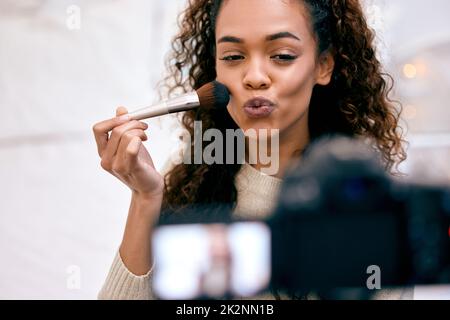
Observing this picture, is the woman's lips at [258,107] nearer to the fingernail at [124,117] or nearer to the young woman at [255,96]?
the young woman at [255,96]

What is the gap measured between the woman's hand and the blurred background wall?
0.23 ft

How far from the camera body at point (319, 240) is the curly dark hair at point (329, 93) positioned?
29mm

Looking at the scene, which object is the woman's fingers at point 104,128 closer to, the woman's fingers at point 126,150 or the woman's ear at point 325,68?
the woman's fingers at point 126,150

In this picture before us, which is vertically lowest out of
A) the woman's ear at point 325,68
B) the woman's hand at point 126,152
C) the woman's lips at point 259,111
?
the woman's hand at point 126,152

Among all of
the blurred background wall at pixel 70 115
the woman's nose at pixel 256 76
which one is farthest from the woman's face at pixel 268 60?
the blurred background wall at pixel 70 115

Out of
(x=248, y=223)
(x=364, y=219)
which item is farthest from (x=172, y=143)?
(x=364, y=219)

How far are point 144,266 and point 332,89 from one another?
0.31 meters

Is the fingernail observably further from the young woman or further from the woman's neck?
the woman's neck

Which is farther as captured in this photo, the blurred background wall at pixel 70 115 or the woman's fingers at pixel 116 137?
the blurred background wall at pixel 70 115

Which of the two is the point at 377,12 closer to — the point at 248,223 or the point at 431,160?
the point at 431,160

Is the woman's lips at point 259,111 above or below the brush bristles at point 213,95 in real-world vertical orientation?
below

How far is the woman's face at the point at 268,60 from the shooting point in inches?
27.1

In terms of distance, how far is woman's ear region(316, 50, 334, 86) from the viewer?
0.73m

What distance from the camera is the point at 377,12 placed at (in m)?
0.75
